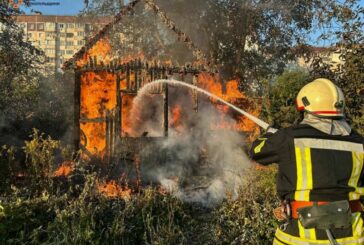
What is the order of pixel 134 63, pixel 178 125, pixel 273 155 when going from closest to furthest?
pixel 273 155, pixel 134 63, pixel 178 125

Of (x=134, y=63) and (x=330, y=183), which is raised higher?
(x=134, y=63)

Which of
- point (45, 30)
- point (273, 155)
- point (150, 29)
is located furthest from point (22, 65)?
point (45, 30)

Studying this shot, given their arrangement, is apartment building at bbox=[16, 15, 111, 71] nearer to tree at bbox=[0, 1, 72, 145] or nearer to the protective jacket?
tree at bbox=[0, 1, 72, 145]

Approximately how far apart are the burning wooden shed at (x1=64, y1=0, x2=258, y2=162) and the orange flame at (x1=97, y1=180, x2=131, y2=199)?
1.47 meters

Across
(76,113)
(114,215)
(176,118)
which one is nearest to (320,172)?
(114,215)

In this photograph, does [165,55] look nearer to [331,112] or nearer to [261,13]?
[261,13]

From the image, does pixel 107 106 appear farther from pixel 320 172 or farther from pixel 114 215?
pixel 320 172

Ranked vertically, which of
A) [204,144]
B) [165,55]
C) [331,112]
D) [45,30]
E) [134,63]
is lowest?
[204,144]

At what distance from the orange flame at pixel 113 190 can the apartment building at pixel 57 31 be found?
899 cm

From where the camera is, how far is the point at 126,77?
9.34 m

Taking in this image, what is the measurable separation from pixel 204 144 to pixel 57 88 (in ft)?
49.6

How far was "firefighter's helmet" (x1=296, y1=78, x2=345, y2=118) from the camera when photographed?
3.08 m

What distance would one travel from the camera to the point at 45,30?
58031 millimetres

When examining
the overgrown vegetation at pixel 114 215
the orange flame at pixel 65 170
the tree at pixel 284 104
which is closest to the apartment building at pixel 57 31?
the tree at pixel 284 104
